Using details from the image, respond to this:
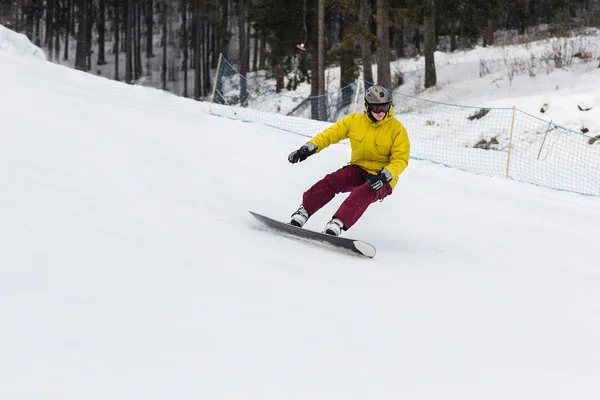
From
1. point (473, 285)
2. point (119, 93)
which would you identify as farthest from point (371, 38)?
point (473, 285)

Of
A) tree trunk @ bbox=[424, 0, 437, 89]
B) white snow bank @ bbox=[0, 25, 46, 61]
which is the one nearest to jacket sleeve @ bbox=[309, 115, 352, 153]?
white snow bank @ bbox=[0, 25, 46, 61]

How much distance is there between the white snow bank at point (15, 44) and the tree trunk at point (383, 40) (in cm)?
955

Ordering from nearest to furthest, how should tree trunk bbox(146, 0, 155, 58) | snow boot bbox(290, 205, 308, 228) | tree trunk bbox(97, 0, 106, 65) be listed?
snow boot bbox(290, 205, 308, 228) < tree trunk bbox(97, 0, 106, 65) < tree trunk bbox(146, 0, 155, 58)

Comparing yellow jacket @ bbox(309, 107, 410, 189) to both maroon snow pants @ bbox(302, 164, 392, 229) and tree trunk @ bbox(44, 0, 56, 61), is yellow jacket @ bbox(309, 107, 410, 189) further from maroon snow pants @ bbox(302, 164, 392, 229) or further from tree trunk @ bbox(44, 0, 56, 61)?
tree trunk @ bbox(44, 0, 56, 61)

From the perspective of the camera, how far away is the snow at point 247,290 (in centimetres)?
262

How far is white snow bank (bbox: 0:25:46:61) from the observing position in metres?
15.8

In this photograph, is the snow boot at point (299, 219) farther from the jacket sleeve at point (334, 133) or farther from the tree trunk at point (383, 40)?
the tree trunk at point (383, 40)

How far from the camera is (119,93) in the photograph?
13.4 m

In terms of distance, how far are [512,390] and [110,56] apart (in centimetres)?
5365

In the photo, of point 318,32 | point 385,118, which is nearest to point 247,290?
point 385,118

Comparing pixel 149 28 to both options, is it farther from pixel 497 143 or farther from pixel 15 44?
pixel 497 143

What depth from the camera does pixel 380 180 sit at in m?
5.66

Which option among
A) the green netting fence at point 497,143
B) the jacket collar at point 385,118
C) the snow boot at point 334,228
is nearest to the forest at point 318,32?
the green netting fence at point 497,143

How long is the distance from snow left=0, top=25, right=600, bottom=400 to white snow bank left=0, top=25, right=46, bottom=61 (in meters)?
7.98
